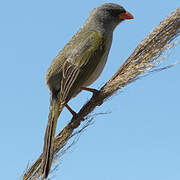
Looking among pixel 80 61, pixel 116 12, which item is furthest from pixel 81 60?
pixel 116 12

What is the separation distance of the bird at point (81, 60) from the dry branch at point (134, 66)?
Answer: 0.72 ft

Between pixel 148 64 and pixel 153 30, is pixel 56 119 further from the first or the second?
pixel 153 30

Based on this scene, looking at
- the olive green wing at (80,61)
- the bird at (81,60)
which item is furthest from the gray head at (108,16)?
the olive green wing at (80,61)

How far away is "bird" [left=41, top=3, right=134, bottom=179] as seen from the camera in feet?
13.1

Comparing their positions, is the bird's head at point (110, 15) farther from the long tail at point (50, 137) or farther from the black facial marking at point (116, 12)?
the long tail at point (50, 137)

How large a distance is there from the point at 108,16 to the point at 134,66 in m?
2.02

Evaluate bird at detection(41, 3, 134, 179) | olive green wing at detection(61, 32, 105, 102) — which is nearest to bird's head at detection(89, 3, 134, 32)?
bird at detection(41, 3, 134, 179)

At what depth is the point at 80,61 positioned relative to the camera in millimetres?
4328

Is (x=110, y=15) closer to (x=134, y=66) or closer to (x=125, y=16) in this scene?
(x=125, y=16)

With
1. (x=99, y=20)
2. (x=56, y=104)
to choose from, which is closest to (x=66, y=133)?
(x=56, y=104)

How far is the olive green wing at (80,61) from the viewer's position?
4.05 meters

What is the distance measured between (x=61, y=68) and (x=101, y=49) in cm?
70

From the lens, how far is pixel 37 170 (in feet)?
10.4

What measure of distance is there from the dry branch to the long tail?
0.23 feet
